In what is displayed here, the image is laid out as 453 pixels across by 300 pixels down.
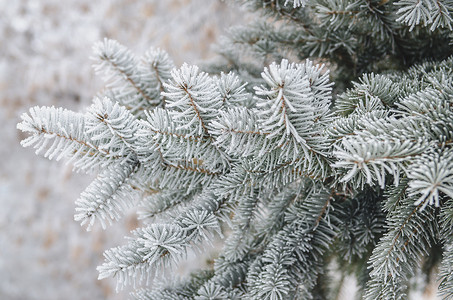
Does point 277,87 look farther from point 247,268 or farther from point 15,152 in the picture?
point 15,152

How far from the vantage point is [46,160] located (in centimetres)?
256

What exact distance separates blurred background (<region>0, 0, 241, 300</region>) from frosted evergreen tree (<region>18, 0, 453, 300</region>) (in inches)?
57.9

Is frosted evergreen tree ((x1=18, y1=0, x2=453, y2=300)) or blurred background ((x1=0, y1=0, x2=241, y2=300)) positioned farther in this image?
blurred background ((x1=0, y1=0, x2=241, y2=300))

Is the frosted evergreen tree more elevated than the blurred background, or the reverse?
the blurred background

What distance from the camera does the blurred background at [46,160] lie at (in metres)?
2.11

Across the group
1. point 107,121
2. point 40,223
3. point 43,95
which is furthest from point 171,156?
point 40,223

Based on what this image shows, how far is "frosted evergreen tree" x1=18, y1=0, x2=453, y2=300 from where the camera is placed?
0.34 metres

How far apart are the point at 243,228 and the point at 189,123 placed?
0.70ft

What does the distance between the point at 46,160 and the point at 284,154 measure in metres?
2.56

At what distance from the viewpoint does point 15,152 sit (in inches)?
110

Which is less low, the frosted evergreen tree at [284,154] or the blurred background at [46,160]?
the blurred background at [46,160]

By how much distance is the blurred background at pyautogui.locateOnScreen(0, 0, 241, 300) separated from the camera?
6.91 feet

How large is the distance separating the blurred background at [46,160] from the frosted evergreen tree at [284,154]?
147 cm

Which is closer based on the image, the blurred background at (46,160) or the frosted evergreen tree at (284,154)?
the frosted evergreen tree at (284,154)
